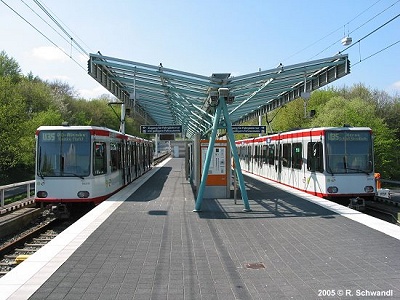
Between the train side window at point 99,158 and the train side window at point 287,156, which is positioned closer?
the train side window at point 99,158

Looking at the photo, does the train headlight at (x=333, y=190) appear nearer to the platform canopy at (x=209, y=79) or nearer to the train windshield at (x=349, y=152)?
the train windshield at (x=349, y=152)

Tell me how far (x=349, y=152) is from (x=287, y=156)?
5.01 metres

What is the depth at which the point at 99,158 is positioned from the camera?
568 inches

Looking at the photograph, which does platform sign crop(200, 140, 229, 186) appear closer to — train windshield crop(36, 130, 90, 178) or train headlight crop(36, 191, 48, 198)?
train windshield crop(36, 130, 90, 178)

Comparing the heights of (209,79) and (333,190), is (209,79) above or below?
above

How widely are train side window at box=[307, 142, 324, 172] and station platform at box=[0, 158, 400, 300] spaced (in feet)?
12.0

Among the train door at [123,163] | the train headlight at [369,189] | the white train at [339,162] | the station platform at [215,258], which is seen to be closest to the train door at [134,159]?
the train door at [123,163]

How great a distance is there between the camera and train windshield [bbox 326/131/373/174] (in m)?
14.8

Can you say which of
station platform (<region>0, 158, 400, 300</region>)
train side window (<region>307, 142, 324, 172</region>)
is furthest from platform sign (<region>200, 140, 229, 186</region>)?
train side window (<region>307, 142, 324, 172</region>)

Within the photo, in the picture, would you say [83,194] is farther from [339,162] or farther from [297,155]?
[297,155]

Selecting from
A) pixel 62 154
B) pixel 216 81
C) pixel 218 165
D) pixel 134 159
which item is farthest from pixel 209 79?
pixel 134 159

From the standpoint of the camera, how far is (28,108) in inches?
1916

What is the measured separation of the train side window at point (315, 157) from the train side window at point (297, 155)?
1044 millimetres

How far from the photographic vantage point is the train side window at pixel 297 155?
17.3 metres
